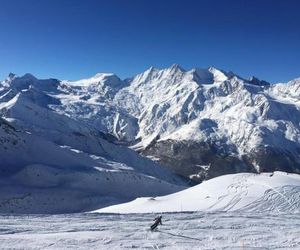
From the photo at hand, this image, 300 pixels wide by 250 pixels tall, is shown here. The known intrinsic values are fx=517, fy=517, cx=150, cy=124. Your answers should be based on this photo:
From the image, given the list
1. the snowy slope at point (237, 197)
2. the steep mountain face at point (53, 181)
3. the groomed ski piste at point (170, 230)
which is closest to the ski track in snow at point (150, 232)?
the groomed ski piste at point (170, 230)

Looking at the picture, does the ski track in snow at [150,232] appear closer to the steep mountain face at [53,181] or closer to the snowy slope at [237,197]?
the snowy slope at [237,197]

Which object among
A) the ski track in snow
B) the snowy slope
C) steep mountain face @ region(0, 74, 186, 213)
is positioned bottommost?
the ski track in snow

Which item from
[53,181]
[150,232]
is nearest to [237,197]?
[150,232]

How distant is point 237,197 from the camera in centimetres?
5338

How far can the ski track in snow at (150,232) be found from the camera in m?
27.2

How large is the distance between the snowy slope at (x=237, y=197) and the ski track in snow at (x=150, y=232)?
9295 mm

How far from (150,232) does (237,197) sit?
23910mm

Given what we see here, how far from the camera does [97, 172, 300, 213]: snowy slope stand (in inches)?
1973

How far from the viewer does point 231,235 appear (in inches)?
1212

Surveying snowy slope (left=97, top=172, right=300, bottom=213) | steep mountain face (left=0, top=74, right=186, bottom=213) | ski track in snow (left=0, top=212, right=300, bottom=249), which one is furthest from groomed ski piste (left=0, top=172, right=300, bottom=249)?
steep mountain face (left=0, top=74, right=186, bottom=213)

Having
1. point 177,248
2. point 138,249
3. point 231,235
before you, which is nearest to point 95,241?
point 138,249

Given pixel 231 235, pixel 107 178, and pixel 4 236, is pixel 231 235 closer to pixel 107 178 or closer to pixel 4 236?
pixel 4 236

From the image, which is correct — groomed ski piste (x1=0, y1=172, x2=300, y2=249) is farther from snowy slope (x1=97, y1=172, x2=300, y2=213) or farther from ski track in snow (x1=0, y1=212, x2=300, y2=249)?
snowy slope (x1=97, y1=172, x2=300, y2=213)

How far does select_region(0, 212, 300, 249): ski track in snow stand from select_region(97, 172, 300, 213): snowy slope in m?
9.30
